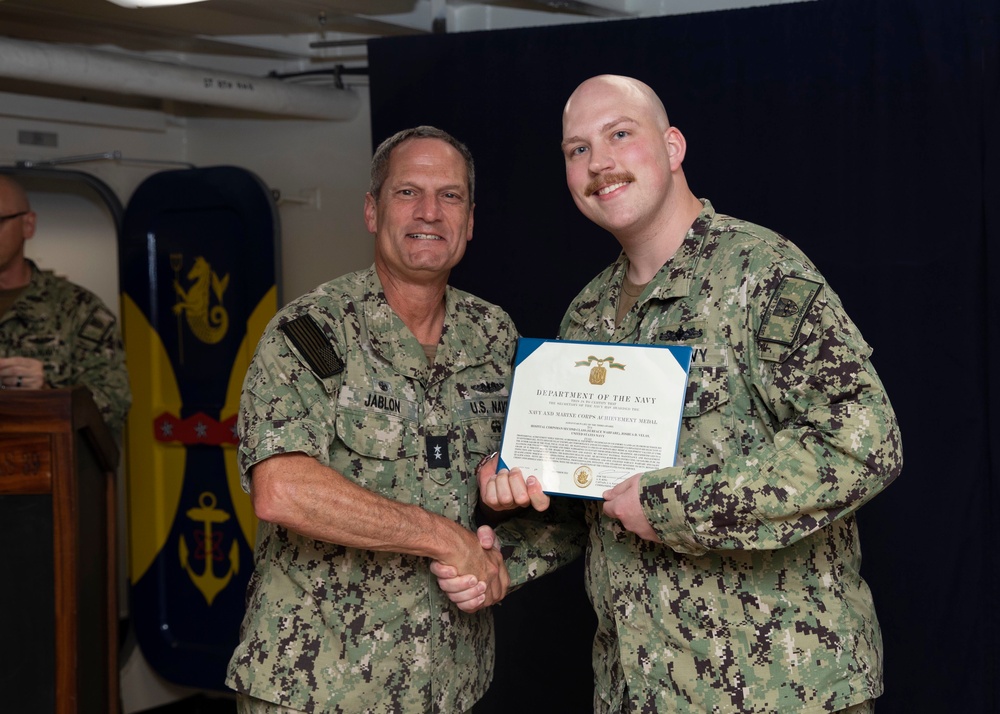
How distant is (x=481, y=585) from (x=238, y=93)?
2814mm

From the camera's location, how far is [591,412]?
207 centimetres

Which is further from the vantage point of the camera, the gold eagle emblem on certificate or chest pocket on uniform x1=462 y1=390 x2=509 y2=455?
chest pocket on uniform x1=462 y1=390 x2=509 y2=455

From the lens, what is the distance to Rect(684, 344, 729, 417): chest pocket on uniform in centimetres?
202

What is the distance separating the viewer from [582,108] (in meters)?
2.16

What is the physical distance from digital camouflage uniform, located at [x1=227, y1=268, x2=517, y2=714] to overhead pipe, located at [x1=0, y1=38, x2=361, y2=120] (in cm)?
198

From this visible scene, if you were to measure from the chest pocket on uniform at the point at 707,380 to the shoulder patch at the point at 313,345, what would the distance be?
29.9 inches

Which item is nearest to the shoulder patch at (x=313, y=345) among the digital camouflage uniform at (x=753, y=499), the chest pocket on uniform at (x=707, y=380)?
the digital camouflage uniform at (x=753, y=499)

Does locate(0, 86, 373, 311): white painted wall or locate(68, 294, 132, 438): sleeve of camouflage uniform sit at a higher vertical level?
locate(0, 86, 373, 311): white painted wall

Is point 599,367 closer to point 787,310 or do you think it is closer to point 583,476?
point 583,476

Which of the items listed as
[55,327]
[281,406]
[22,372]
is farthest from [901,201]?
A: [55,327]

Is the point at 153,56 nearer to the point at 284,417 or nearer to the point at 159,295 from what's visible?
the point at 159,295

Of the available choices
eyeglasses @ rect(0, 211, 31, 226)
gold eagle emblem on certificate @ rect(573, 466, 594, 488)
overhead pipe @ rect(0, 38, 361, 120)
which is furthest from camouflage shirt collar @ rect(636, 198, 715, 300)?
eyeglasses @ rect(0, 211, 31, 226)

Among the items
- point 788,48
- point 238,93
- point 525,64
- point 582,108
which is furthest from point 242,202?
point 582,108

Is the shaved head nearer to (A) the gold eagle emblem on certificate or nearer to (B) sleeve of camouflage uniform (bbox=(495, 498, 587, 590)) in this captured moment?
(A) the gold eagle emblem on certificate
